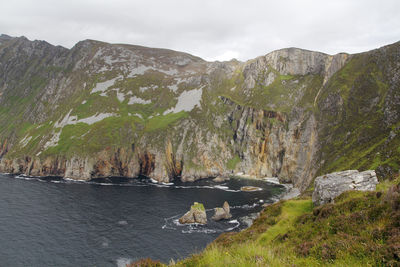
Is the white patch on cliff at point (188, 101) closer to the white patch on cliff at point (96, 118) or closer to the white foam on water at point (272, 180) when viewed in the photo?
the white patch on cliff at point (96, 118)

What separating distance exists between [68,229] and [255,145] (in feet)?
338

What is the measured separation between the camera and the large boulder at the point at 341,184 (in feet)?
82.7

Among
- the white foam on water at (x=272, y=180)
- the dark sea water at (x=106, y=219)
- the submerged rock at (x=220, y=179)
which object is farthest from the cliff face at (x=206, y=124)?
the dark sea water at (x=106, y=219)

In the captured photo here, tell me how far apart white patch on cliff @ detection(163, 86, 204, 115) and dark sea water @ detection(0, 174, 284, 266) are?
Result: 6007 centimetres

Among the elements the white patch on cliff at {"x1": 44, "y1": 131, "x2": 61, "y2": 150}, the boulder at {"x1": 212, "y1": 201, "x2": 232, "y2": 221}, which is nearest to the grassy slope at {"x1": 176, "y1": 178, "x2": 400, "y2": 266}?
the boulder at {"x1": 212, "y1": 201, "x2": 232, "y2": 221}

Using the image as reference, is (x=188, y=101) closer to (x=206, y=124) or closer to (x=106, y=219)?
(x=206, y=124)

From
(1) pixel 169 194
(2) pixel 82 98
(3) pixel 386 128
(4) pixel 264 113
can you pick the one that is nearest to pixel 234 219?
(1) pixel 169 194

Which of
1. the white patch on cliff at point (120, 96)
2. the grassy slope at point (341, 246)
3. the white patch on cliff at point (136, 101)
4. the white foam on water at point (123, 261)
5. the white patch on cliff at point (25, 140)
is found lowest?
the white foam on water at point (123, 261)

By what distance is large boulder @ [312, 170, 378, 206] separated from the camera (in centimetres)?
2520

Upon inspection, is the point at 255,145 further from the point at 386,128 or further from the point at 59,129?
the point at 59,129

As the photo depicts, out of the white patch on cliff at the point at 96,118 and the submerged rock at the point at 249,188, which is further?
the white patch on cliff at the point at 96,118

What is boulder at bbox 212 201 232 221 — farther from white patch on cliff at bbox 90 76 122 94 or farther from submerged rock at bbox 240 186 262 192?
white patch on cliff at bbox 90 76 122 94

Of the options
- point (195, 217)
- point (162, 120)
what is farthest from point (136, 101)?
point (195, 217)

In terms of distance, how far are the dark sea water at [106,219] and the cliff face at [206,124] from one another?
56.5 ft
